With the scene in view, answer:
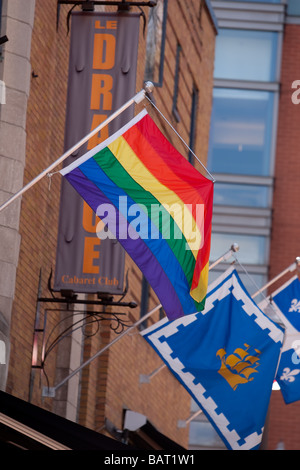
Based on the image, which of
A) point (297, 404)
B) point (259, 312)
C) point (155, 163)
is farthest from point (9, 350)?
point (297, 404)

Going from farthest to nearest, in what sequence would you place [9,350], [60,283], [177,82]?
1. [177,82]
2. [60,283]
3. [9,350]

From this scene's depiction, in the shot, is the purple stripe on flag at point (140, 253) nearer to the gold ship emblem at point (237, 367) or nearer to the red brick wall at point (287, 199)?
the gold ship emblem at point (237, 367)

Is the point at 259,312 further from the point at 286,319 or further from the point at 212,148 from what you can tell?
the point at 212,148

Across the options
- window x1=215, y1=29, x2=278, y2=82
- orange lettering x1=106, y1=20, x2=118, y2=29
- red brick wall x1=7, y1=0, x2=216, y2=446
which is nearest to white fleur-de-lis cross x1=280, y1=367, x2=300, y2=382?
red brick wall x1=7, y1=0, x2=216, y2=446

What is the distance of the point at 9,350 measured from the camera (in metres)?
12.3

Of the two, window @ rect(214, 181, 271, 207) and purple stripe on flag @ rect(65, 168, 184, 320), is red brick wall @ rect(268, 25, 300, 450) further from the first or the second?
purple stripe on flag @ rect(65, 168, 184, 320)

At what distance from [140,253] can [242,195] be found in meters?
22.8

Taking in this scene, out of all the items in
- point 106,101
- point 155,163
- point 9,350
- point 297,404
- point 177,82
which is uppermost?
point 177,82

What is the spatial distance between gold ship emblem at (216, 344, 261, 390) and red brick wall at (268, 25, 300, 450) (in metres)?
17.1

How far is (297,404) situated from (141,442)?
14.1 m

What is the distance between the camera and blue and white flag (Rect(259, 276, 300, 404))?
54.4 feet

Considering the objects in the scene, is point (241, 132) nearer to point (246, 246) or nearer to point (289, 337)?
point (246, 246)

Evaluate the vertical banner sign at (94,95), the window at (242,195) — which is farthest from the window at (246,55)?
the vertical banner sign at (94,95)

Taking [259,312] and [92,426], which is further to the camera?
[92,426]
